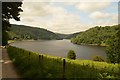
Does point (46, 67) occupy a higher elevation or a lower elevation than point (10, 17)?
lower

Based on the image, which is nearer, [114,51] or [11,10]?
[11,10]

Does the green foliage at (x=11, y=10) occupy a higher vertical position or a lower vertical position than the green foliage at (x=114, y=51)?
higher

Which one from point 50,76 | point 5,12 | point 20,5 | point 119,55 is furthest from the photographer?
point 119,55

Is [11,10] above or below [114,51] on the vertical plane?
above

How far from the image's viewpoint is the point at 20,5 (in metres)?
23.7

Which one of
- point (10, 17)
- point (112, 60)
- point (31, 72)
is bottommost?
point (112, 60)

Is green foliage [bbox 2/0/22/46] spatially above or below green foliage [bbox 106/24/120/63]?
above

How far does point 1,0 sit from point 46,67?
11.5 m

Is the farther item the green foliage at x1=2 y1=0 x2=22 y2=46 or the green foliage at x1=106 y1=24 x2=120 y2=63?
the green foliage at x1=106 y1=24 x2=120 y2=63

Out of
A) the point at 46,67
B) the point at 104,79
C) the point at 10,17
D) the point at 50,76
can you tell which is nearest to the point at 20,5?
the point at 10,17

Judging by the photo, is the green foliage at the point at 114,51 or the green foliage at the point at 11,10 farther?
the green foliage at the point at 114,51

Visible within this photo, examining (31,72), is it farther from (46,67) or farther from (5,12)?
(5,12)

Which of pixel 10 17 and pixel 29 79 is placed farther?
pixel 10 17

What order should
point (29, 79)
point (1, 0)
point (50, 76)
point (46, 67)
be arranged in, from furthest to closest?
point (1, 0) → point (46, 67) → point (29, 79) → point (50, 76)
